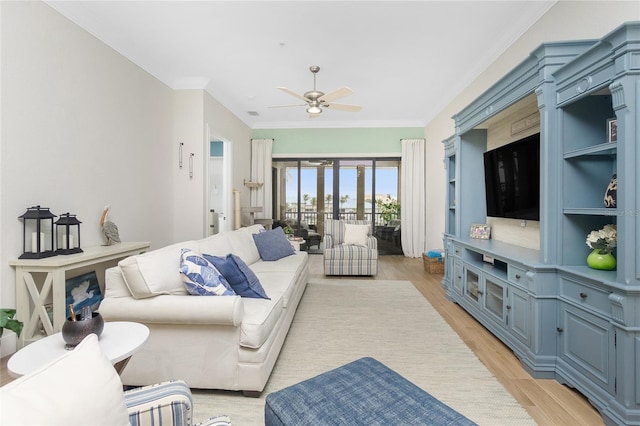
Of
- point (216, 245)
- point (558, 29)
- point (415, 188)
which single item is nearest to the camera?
point (558, 29)

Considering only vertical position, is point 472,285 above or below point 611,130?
below

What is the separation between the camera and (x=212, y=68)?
4.30 metres

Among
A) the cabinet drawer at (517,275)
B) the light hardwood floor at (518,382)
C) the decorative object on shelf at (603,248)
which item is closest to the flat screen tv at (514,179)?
the cabinet drawer at (517,275)

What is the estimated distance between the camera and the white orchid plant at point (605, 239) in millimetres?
1873

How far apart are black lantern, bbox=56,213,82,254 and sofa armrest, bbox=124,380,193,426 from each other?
2292 mm

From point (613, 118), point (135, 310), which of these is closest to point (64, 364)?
point (135, 310)

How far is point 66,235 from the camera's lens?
279cm

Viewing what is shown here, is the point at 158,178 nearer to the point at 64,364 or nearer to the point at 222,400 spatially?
the point at 222,400

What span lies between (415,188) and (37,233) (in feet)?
19.9

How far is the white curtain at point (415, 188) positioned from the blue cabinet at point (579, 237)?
380 cm

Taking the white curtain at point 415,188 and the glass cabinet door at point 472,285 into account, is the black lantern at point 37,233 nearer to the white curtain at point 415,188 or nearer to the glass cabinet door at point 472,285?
the glass cabinet door at point 472,285

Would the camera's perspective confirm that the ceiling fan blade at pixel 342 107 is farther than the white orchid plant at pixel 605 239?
Yes

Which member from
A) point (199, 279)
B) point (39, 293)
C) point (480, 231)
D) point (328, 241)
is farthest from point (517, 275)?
point (39, 293)

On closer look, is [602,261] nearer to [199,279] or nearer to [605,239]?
[605,239]
